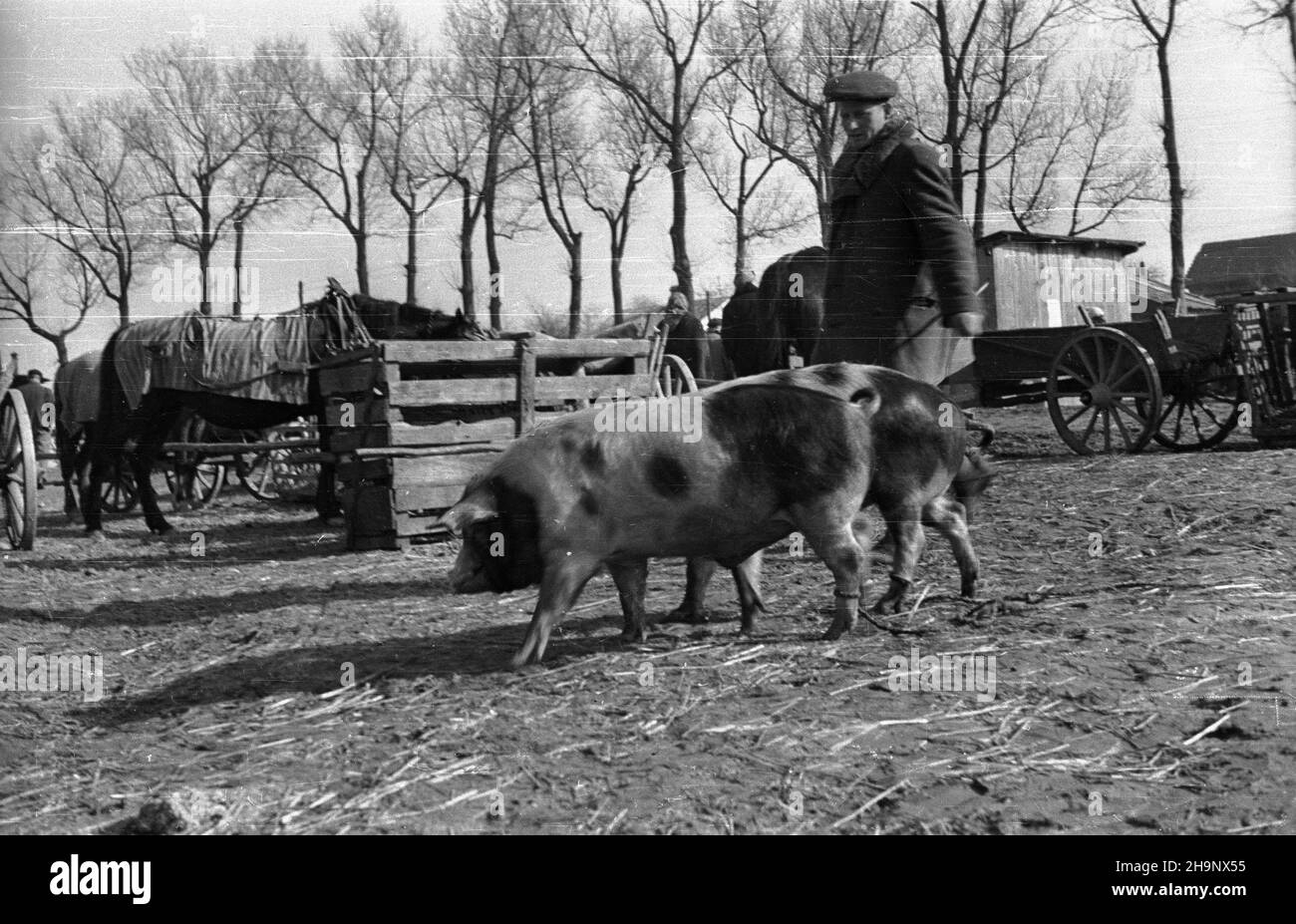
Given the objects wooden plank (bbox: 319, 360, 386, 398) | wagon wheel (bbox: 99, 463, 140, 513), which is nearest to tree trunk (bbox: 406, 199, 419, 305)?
wooden plank (bbox: 319, 360, 386, 398)

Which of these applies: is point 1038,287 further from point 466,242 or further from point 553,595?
point 553,595

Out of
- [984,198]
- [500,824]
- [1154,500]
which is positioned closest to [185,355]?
[984,198]

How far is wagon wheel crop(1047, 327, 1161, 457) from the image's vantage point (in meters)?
10.5

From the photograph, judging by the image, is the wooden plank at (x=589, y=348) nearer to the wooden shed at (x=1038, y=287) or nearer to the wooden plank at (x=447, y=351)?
the wooden plank at (x=447, y=351)

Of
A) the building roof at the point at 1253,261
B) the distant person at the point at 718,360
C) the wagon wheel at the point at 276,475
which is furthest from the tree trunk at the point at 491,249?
the distant person at the point at 718,360

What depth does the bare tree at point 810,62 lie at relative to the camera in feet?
18.1

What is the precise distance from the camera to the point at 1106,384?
1081cm

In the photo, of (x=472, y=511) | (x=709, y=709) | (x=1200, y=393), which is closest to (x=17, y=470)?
(x=472, y=511)

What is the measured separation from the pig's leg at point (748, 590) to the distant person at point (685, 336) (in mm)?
4031

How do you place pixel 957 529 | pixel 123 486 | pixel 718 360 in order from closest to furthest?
pixel 957 529
pixel 123 486
pixel 718 360

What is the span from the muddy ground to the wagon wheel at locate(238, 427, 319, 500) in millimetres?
6231

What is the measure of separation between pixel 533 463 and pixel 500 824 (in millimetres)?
1686

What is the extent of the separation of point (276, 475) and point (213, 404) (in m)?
2.75
